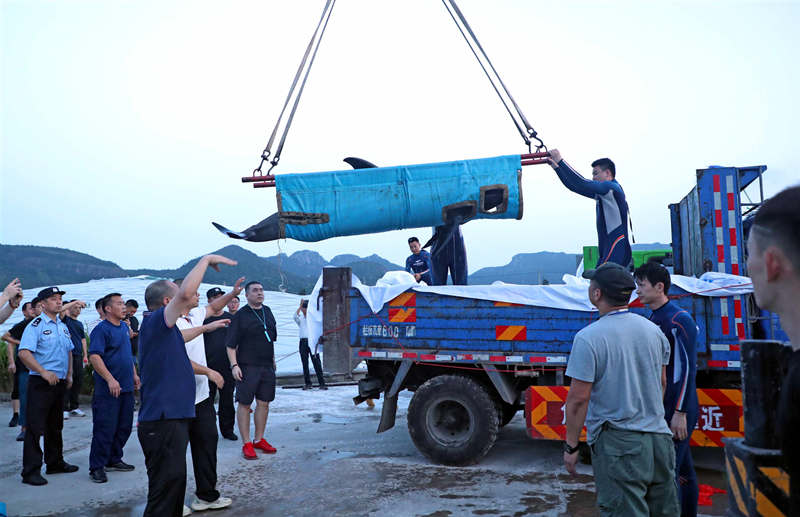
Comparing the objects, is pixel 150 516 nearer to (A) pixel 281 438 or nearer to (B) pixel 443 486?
(B) pixel 443 486

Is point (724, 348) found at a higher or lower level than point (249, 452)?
higher

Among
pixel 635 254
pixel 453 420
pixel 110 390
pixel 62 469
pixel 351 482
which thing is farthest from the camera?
pixel 635 254

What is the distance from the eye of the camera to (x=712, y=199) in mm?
5879

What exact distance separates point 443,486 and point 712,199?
150 inches

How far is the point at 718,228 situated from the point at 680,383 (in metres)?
2.50

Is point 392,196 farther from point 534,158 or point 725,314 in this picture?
point 725,314

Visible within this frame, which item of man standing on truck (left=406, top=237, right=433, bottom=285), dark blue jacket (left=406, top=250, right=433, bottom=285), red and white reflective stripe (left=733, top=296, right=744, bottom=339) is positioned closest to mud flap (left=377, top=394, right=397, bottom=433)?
man standing on truck (left=406, top=237, right=433, bottom=285)

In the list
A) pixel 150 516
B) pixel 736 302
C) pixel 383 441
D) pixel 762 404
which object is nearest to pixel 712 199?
pixel 736 302

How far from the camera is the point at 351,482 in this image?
564 centimetres

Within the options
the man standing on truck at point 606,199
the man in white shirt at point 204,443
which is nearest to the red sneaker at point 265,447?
the man in white shirt at point 204,443

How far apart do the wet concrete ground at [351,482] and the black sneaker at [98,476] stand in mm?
83

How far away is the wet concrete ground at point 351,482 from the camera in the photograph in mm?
4910

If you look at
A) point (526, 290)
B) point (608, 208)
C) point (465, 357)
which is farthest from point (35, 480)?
point (608, 208)

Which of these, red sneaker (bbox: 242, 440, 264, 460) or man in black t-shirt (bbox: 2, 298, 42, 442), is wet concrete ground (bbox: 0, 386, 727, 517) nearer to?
red sneaker (bbox: 242, 440, 264, 460)
